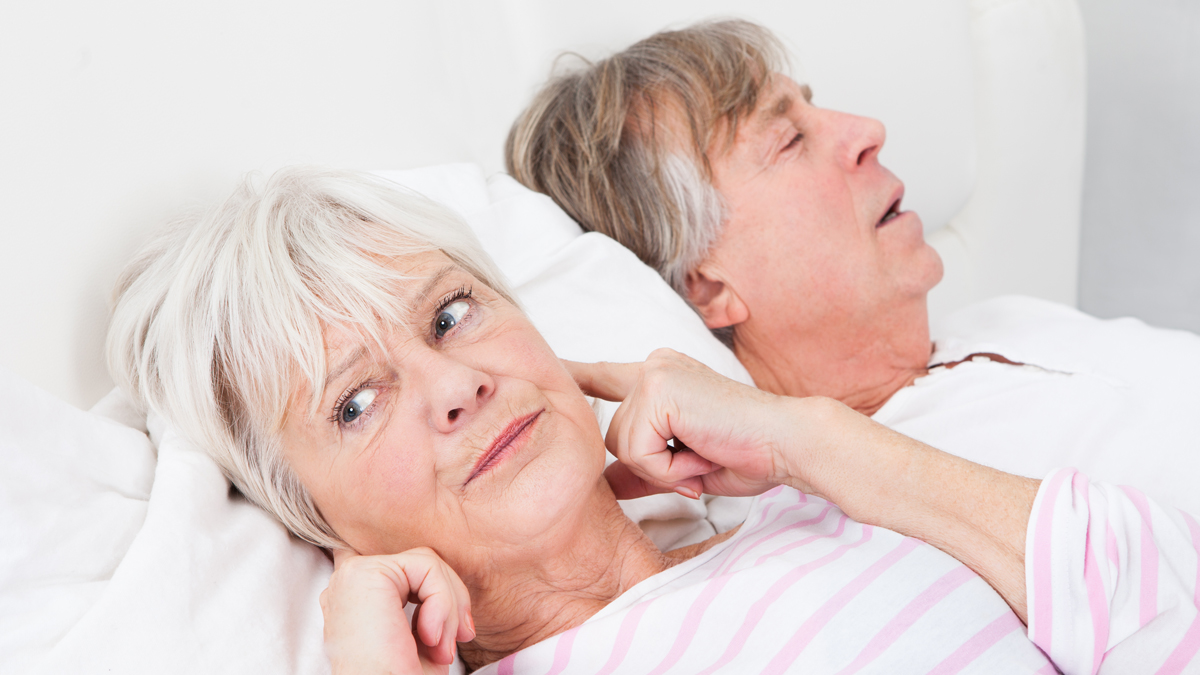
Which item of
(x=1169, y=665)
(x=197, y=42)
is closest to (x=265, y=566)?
(x=197, y=42)

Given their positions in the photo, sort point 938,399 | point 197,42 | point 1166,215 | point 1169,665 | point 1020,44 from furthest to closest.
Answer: point 1166,215
point 1020,44
point 938,399
point 197,42
point 1169,665

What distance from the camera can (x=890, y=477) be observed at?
3.04 ft

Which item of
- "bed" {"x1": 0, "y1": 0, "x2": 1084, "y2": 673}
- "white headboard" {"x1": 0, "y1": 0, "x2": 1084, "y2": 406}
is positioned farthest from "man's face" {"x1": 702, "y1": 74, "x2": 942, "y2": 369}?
"white headboard" {"x1": 0, "y1": 0, "x2": 1084, "y2": 406}

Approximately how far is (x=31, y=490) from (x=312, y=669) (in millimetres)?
319

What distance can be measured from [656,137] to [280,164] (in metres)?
0.61

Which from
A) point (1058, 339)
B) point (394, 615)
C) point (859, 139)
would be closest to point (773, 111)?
point (859, 139)

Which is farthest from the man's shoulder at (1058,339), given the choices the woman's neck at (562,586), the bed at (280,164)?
the woman's neck at (562,586)

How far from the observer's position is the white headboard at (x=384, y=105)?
1005 mm

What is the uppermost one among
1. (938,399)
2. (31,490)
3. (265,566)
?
(31,490)

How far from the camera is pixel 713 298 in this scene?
155 cm

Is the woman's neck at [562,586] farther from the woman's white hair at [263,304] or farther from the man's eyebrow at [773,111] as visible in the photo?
the man's eyebrow at [773,111]

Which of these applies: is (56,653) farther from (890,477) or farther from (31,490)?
(890,477)

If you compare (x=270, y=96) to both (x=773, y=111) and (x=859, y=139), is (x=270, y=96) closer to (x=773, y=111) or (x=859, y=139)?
(x=773, y=111)

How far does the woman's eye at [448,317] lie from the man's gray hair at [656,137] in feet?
2.02
